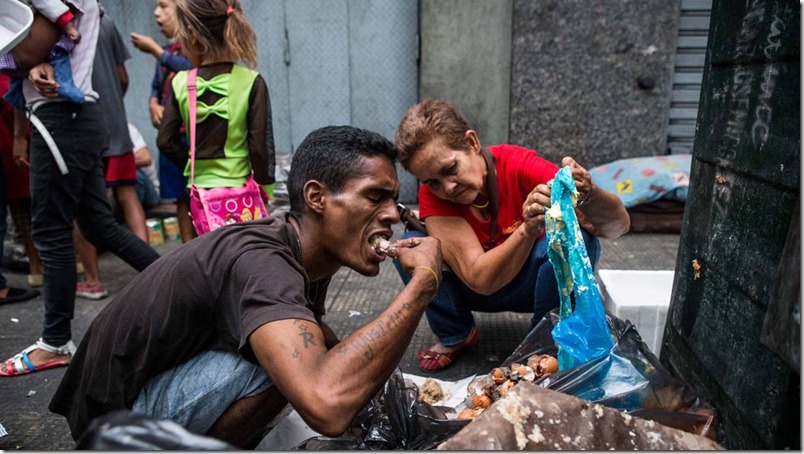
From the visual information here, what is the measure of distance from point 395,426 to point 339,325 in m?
1.44

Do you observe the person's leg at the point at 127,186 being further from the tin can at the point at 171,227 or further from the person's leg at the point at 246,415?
the person's leg at the point at 246,415

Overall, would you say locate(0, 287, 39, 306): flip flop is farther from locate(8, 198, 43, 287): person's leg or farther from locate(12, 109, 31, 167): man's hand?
locate(12, 109, 31, 167): man's hand

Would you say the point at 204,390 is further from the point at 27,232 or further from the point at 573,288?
the point at 27,232

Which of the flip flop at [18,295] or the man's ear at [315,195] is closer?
the man's ear at [315,195]

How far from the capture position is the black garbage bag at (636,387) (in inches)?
60.7

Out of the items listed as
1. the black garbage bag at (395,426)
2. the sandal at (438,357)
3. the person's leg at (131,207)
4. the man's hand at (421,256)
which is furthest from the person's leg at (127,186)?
the man's hand at (421,256)

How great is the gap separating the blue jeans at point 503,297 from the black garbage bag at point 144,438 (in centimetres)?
163

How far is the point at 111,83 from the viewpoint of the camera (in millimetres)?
3895

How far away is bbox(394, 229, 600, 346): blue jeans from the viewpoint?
2.53m

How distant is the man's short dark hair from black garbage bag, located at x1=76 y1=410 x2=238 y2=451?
Result: 96 centimetres

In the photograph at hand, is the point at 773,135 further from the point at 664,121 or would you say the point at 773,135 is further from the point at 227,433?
the point at 664,121

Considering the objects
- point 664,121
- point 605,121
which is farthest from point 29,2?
Result: point 664,121

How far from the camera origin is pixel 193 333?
1.69 m

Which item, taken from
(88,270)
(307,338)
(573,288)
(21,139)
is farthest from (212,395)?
(88,270)
